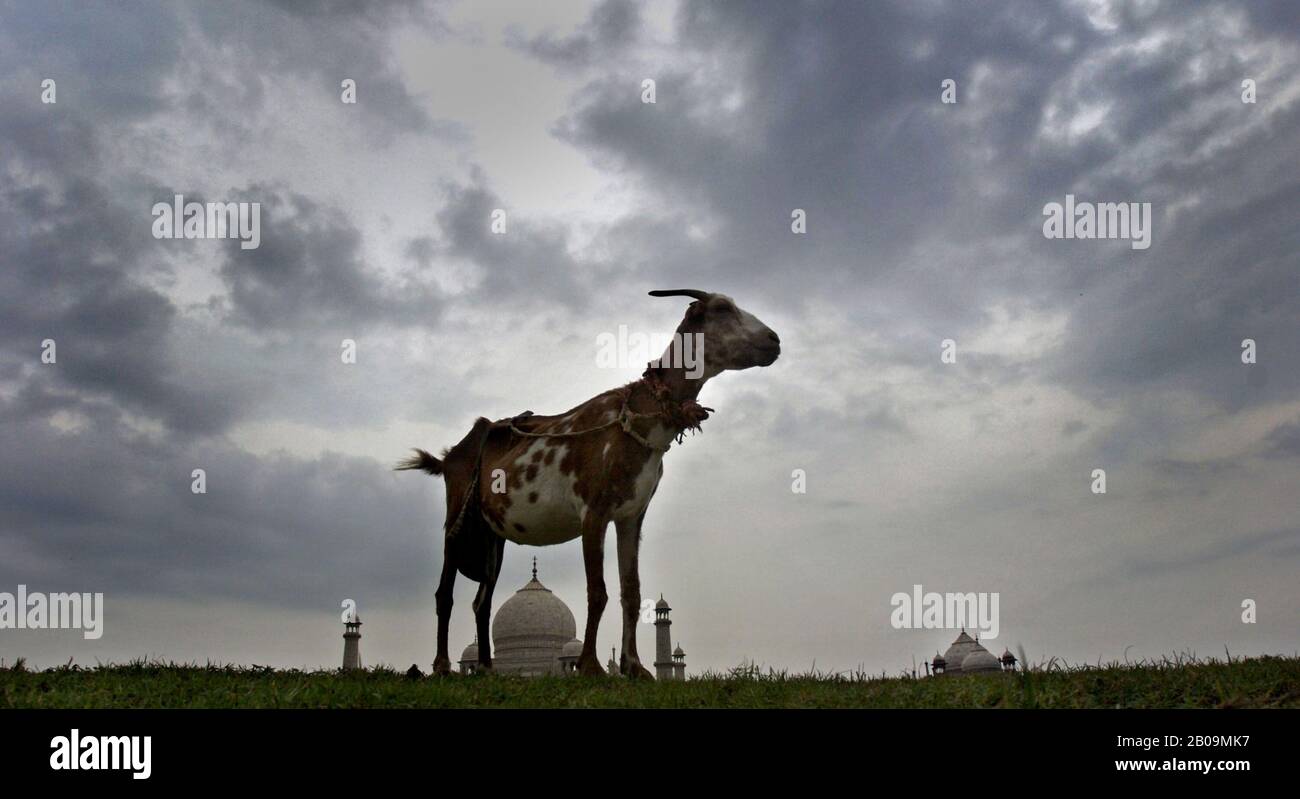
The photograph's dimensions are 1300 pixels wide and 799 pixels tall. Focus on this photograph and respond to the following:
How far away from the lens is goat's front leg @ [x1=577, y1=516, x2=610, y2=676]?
10414 mm

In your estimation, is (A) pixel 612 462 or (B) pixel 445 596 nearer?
(A) pixel 612 462

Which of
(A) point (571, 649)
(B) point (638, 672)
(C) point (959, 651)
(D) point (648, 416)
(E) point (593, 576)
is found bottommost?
(C) point (959, 651)

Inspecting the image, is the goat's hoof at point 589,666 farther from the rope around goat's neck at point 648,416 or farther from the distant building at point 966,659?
the distant building at point 966,659

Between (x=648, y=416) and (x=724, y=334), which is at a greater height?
(x=724, y=334)

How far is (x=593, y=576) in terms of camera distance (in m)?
10.6

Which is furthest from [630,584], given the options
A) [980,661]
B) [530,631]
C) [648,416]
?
[980,661]

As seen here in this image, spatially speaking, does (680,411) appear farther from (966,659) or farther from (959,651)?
(959,651)

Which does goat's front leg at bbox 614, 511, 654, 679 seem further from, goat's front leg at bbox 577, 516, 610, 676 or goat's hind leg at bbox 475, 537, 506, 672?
goat's hind leg at bbox 475, 537, 506, 672

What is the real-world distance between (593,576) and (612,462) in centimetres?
126

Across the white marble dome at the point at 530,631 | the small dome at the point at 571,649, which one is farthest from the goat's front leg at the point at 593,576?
the white marble dome at the point at 530,631
